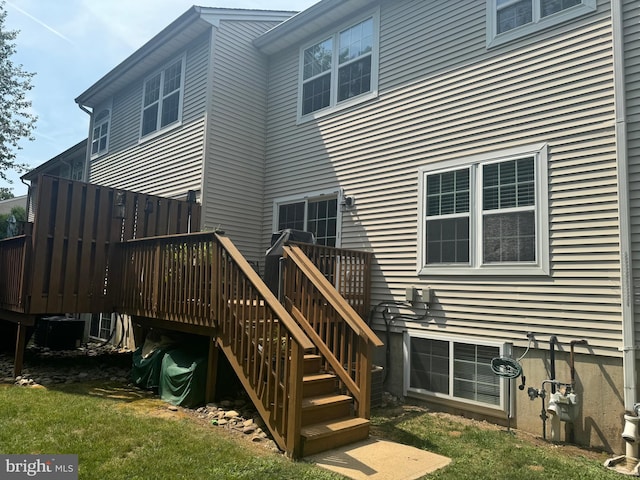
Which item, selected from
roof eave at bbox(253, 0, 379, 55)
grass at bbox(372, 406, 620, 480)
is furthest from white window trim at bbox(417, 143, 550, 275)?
roof eave at bbox(253, 0, 379, 55)

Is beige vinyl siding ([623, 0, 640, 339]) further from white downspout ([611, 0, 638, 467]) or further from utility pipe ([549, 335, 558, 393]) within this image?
utility pipe ([549, 335, 558, 393])

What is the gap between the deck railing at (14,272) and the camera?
Answer: 678cm

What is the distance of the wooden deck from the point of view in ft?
14.7

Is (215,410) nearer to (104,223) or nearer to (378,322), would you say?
(378,322)

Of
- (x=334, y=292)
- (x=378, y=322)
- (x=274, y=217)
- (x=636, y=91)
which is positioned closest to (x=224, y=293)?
(x=334, y=292)

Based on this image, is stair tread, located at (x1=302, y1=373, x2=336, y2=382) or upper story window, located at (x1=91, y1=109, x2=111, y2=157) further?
upper story window, located at (x1=91, y1=109, x2=111, y2=157)

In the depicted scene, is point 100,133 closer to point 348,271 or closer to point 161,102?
point 161,102

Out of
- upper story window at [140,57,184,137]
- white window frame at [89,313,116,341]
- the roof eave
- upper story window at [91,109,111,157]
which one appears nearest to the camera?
the roof eave

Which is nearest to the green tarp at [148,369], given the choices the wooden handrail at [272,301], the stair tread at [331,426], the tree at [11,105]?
the wooden handrail at [272,301]

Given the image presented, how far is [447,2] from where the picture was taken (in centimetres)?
680

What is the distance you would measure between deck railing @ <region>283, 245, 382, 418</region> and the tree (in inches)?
868

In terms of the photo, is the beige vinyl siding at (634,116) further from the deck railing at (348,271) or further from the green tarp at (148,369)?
the green tarp at (148,369)

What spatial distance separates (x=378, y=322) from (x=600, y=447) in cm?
318

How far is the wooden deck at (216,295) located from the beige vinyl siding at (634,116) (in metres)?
2.83
